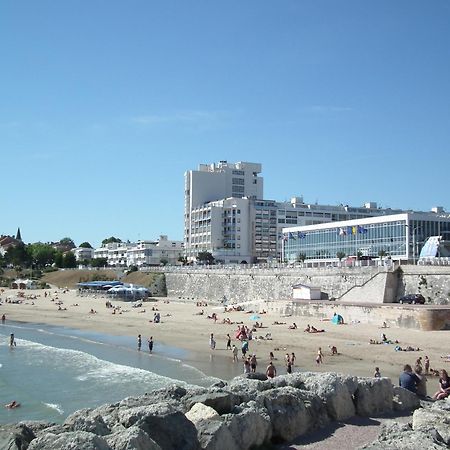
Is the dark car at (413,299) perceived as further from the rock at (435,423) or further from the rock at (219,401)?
the rock at (219,401)

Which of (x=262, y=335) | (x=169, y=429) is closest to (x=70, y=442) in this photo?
(x=169, y=429)

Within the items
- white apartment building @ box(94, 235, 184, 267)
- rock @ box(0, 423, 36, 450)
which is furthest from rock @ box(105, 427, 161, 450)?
white apartment building @ box(94, 235, 184, 267)

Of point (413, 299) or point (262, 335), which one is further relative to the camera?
point (413, 299)

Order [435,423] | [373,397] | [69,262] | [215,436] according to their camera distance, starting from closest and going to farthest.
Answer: [215,436]
[435,423]
[373,397]
[69,262]

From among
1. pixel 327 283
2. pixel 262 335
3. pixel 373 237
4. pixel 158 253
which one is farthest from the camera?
pixel 158 253

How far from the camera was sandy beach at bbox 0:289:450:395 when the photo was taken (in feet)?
90.8

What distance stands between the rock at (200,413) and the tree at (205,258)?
94225mm

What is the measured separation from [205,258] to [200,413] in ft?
315

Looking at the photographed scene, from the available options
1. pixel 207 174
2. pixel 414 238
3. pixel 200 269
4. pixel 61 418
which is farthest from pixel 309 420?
pixel 207 174

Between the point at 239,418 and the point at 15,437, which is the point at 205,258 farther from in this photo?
the point at 15,437

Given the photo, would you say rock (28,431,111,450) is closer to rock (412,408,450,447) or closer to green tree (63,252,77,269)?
rock (412,408,450,447)

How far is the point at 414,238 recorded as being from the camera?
65.7m

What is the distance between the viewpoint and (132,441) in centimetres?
814

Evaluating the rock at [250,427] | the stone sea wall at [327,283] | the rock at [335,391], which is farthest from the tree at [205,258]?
the rock at [250,427]
